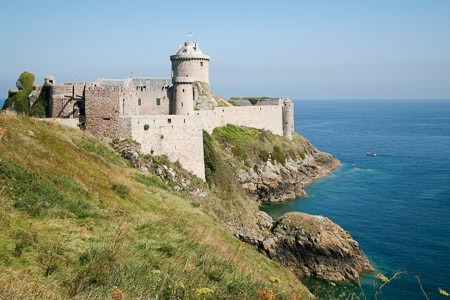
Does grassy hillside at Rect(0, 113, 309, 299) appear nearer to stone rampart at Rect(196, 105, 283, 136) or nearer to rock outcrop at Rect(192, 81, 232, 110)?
stone rampart at Rect(196, 105, 283, 136)

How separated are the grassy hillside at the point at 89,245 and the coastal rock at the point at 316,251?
1537 cm

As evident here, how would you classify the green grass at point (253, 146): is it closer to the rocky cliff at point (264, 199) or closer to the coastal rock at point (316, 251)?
the rocky cliff at point (264, 199)

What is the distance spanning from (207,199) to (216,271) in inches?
1023

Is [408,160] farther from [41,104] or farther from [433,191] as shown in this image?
[41,104]

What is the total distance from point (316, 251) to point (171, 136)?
1390 centimetres

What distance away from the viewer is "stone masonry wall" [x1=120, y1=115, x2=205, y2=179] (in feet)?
109

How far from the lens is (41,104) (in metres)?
35.0

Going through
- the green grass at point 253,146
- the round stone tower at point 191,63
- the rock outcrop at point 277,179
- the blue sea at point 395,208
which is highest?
the round stone tower at point 191,63

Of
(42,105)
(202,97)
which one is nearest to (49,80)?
(42,105)

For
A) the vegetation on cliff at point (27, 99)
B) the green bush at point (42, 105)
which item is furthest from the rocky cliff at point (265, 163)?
the vegetation on cliff at point (27, 99)

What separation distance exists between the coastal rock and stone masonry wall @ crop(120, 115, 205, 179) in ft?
30.8

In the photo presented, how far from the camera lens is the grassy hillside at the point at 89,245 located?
329 inches

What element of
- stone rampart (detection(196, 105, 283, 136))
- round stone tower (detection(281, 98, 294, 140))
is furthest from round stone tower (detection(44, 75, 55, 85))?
round stone tower (detection(281, 98, 294, 140))

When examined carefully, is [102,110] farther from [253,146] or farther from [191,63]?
[253,146]
